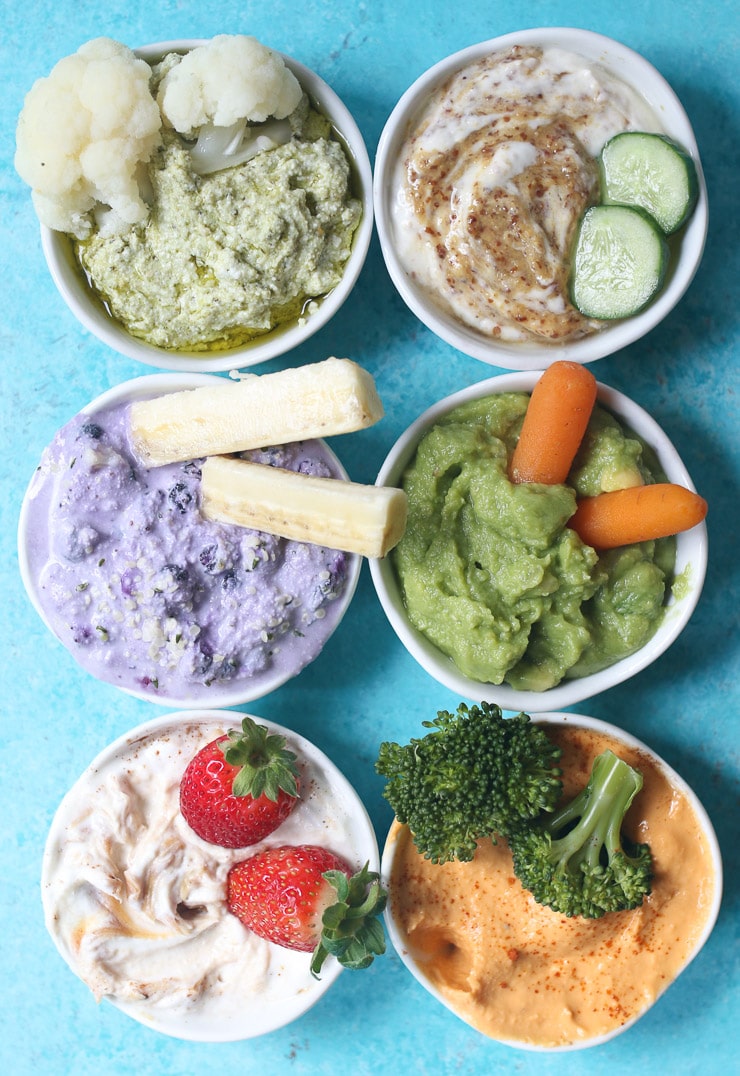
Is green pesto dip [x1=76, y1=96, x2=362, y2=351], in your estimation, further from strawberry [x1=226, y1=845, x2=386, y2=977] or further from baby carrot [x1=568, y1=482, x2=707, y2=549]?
strawberry [x1=226, y1=845, x2=386, y2=977]

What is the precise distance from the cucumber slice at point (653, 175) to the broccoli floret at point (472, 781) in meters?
1.28

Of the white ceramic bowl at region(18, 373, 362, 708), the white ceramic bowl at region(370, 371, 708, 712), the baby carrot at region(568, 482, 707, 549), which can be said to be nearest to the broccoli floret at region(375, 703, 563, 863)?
the white ceramic bowl at region(370, 371, 708, 712)

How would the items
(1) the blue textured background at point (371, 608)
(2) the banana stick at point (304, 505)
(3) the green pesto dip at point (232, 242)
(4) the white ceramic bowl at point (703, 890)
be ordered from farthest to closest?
(1) the blue textured background at point (371, 608)
(4) the white ceramic bowl at point (703, 890)
(3) the green pesto dip at point (232, 242)
(2) the banana stick at point (304, 505)

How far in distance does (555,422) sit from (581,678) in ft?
2.22

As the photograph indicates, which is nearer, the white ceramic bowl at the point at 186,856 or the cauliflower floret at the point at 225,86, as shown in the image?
the cauliflower floret at the point at 225,86

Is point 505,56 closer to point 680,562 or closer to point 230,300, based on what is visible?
point 230,300

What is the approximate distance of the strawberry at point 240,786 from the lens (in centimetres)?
231

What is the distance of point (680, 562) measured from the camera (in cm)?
240

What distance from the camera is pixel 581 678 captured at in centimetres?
241

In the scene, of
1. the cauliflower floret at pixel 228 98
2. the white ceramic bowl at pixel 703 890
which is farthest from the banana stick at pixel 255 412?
the white ceramic bowl at pixel 703 890

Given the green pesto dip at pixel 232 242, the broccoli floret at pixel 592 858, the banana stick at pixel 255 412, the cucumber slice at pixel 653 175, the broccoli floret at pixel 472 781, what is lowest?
the broccoli floret at pixel 592 858

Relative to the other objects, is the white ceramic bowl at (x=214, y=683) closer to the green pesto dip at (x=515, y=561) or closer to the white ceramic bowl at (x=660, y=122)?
the green pesto dip at (x=515, y=561)

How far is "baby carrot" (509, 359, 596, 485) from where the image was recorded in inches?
85.7

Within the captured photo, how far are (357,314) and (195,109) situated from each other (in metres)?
0.70
